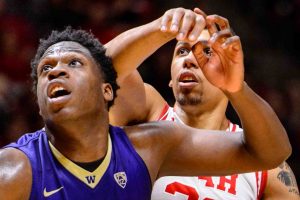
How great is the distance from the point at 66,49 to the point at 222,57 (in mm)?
728

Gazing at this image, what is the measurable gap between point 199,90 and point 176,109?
0.79 feet

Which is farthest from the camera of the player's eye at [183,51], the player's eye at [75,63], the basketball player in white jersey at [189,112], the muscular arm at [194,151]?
the player's eye at [183,51]

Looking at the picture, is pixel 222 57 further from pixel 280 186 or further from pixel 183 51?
pixel 280 186

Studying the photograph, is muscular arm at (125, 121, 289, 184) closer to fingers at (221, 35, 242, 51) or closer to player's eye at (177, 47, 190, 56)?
fingers at (221, 35, 242, 51)

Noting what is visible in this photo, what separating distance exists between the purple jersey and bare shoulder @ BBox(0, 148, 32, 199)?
0.03 meters

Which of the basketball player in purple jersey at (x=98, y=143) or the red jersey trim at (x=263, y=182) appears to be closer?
the basketball player in purple jersey at (x=98, y=143)

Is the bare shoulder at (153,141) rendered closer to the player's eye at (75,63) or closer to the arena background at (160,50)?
the player's eye at (75,63)

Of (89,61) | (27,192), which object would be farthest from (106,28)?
(27,192)

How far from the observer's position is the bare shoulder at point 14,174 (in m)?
2.82

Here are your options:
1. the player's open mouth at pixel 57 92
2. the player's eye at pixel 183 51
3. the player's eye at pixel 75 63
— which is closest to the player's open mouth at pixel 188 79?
the player's eye at pixel 183 51

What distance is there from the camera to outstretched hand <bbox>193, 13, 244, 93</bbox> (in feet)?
10.0

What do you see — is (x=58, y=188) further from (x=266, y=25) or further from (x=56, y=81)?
(x=266, y=25)

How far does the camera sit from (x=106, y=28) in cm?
674

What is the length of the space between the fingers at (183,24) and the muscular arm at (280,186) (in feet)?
4.56
